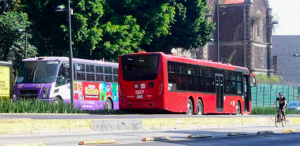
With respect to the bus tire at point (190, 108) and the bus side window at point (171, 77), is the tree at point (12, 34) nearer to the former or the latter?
the bus tire at point (190, 108)

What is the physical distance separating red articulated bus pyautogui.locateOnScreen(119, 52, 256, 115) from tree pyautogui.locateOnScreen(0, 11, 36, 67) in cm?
1533

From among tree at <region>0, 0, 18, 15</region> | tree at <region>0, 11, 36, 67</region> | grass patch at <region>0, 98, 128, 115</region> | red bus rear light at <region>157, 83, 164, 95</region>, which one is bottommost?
grass patch at <region>0, 98, 128, 115</region>

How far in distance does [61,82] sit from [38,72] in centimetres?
140

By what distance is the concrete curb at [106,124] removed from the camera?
19170 millimetres

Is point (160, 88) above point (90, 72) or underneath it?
underneath

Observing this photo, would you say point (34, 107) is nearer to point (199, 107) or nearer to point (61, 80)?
point (61, 80)

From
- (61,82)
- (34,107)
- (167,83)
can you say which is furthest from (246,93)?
(34,107)

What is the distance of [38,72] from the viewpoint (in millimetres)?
36906

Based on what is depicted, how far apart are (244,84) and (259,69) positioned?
55.1 meters

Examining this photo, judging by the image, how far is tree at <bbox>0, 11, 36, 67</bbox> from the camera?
4638cm

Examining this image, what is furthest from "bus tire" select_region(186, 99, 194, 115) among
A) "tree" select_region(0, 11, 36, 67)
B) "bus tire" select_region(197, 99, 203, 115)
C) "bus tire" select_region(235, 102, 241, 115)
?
"tree" select_region(0, 11, 36, 67)

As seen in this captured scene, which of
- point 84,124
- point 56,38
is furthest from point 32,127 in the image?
point 56,38

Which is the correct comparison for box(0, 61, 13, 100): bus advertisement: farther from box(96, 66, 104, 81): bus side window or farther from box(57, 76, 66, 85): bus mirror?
box(96, 66, 104, 81): bus side window

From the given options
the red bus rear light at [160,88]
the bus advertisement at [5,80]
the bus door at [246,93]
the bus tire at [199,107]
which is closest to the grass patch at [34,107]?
the red bus rear light at [160,88]
